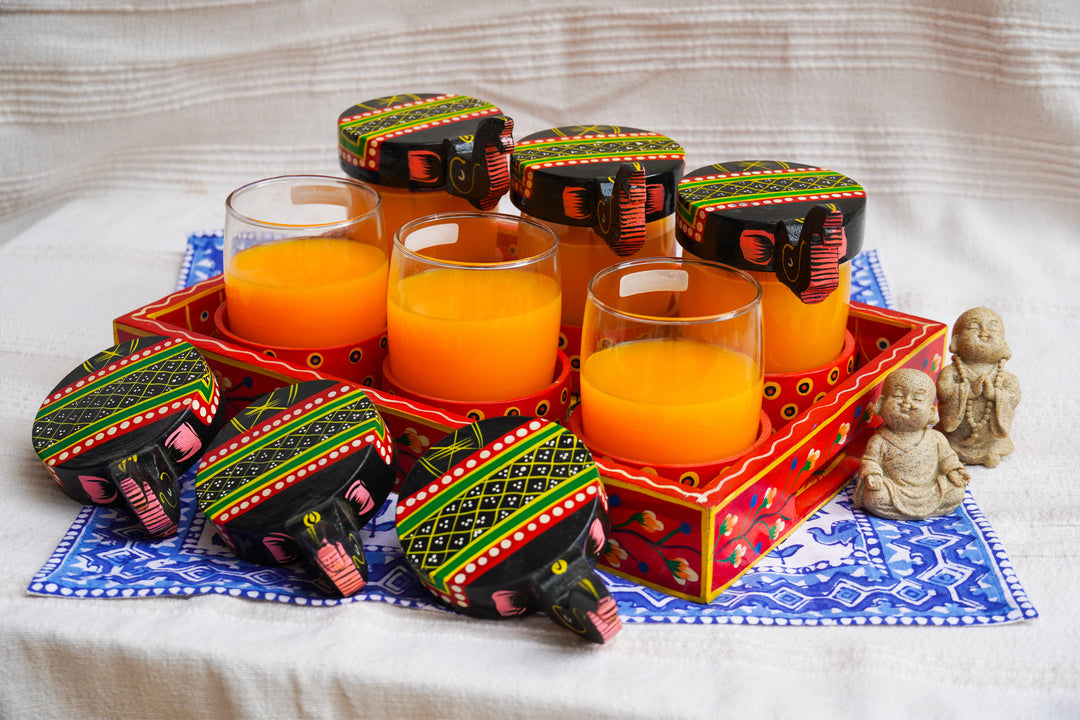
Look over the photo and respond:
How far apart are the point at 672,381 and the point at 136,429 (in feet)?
1.35

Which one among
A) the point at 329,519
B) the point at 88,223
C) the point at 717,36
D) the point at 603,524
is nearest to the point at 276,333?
the point at 329,519

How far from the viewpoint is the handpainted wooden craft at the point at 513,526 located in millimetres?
754

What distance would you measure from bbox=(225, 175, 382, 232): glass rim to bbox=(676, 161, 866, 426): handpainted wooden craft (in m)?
0.28

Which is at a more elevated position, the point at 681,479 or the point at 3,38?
the point at 3,38

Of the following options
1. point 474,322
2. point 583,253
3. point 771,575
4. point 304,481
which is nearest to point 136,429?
point 304,481

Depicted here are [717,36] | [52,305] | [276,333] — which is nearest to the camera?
[276,333]

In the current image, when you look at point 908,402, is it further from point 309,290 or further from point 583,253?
point 309,290

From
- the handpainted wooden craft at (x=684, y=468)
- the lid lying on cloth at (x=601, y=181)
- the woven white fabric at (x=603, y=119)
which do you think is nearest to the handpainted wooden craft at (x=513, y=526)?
the handpainted wooden craft at (x=684, y=468)

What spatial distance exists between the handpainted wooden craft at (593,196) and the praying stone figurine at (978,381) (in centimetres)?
26

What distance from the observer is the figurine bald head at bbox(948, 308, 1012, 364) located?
964mm

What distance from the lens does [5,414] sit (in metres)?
1.09

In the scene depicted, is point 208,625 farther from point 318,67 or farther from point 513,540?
point 318,67

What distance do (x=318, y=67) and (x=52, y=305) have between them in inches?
20.8

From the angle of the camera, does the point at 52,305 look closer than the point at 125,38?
Yes
